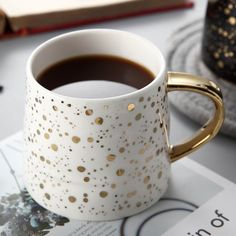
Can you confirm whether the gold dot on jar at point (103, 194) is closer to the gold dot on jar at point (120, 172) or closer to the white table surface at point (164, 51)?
the gold dot on jar at point (120, 172)

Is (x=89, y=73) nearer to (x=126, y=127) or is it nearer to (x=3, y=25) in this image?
(x=126, y=127)

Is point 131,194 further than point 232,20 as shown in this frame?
No

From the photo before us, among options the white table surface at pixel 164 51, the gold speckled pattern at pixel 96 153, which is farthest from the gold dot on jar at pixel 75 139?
the white table surface at pixel 164 51

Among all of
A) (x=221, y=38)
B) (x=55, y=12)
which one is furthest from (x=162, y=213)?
(x=55, y=12)

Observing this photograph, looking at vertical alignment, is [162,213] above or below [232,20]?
below

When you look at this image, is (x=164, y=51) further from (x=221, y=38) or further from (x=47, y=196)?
(x=47, y=196)

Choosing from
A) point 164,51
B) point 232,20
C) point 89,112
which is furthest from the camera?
point 164,51

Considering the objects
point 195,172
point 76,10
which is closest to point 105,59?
point 195,172
